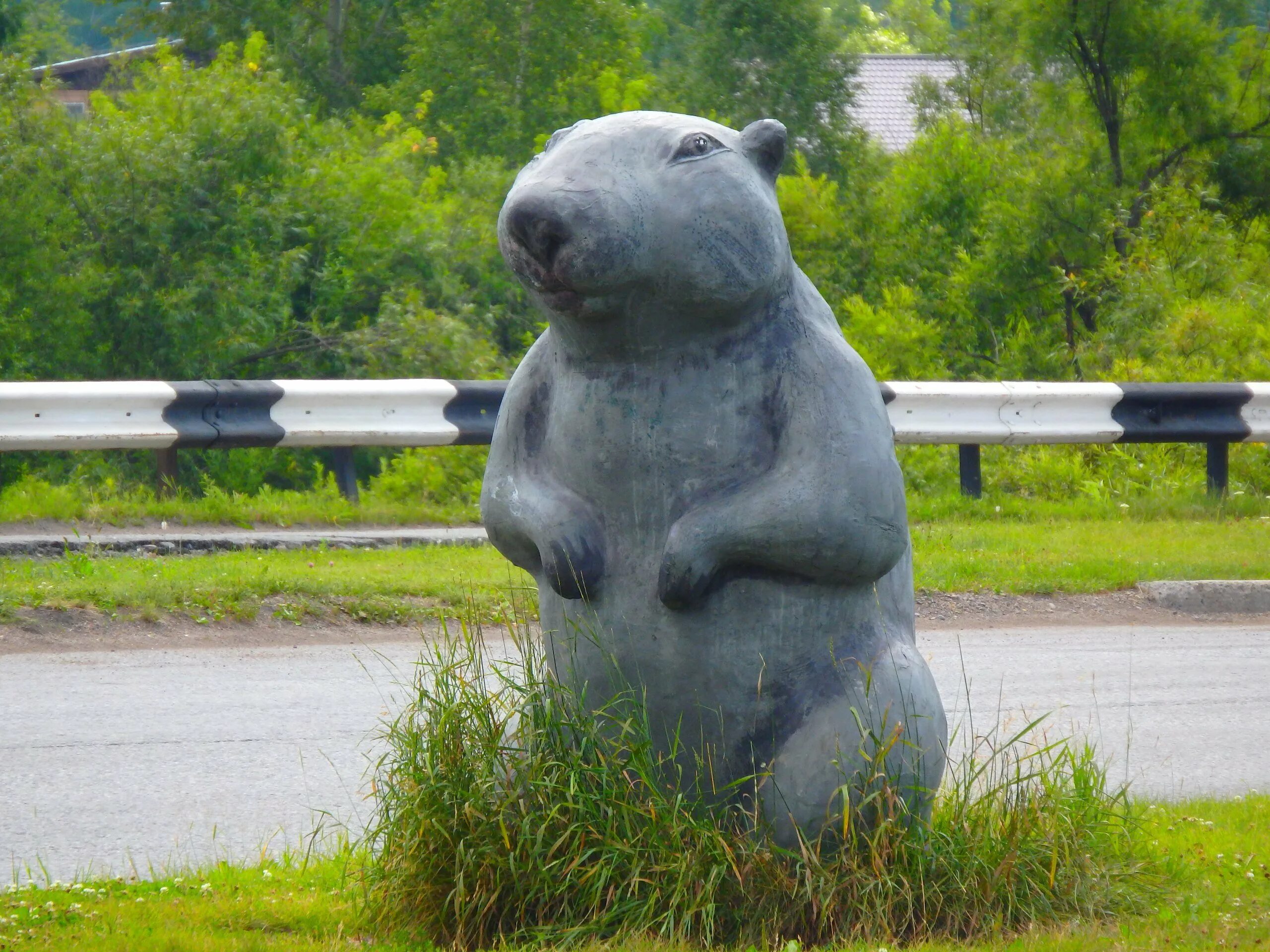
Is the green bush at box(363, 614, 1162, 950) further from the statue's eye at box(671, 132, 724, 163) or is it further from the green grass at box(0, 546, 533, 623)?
the green grass at box(0, 546, 533, 623)

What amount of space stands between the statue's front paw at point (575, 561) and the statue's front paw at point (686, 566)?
175mm

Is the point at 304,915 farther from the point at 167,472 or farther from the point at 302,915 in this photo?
the point at 167,472

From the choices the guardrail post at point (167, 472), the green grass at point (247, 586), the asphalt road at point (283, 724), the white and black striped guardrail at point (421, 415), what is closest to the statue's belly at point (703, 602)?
the asphalt road at point (283, 724)

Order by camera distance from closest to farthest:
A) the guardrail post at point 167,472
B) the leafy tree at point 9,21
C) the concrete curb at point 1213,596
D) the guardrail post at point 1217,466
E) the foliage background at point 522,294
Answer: the concrete curb at point 1213,596
the guardrail post at point 167,472
the guardrail post at point 1217,466
the foliage background at point 522,294
the leafy tree at point 9,21

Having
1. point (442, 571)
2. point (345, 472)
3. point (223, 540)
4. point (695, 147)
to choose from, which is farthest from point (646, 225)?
point (345, 472)

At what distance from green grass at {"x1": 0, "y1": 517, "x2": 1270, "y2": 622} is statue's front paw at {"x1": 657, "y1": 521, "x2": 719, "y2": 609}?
3.41m

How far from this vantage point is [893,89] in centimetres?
4816

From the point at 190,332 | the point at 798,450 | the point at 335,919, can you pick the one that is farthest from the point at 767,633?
the point at 190,332

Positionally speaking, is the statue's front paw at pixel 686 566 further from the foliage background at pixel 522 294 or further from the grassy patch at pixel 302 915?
the foliage background at pixel 522 294

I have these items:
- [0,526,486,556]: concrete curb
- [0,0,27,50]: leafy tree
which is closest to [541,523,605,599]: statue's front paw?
[0,526,486,556]: concrete curb

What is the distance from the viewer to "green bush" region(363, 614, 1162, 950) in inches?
131

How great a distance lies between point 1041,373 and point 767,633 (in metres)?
13.2

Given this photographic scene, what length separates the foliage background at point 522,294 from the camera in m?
13.7

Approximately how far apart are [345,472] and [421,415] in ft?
3.18
